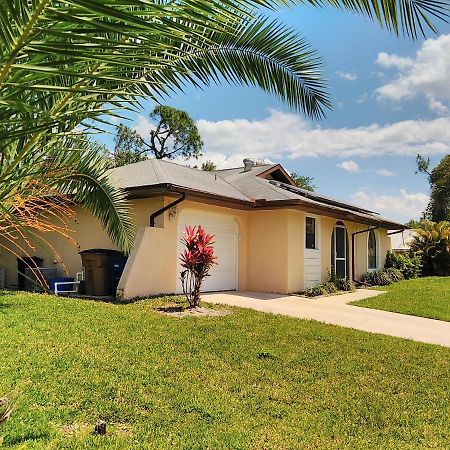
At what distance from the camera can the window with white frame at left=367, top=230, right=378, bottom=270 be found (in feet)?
74.5

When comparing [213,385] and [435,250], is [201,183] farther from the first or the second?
[435,250]

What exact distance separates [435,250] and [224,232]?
16943mm

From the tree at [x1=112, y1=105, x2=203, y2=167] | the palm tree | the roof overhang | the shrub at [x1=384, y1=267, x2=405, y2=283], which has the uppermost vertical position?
the tree at [x1=112, y1=105, x2=203, y2=167]

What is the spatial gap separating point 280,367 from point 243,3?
6.04 metres

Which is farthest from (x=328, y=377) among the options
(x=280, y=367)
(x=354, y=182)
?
(x=354, y=182)

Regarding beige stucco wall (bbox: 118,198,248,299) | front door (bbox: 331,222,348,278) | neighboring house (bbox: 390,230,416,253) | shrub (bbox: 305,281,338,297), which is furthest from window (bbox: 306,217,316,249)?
neighboring house (bbox: 390,230,416,253)

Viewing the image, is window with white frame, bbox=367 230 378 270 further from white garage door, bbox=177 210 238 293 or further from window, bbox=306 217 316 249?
white garage door, bbox=177 210 238 293

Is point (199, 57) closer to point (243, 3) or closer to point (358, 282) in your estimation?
point (243, 3)

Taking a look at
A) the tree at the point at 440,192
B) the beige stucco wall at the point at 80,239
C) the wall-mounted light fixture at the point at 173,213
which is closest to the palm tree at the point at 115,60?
the wall-mounted light fixture at the point at 173,213

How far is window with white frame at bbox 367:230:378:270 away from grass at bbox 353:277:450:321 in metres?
3.61

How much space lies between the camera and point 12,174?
2.08 meters

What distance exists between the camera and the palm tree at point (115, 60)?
1.29m

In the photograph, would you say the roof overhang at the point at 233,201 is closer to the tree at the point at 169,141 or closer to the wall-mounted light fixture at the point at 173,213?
the wall-mounted light fixture at the point at 173,213

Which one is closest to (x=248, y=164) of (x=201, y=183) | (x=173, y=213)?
(x=201, y=183)
